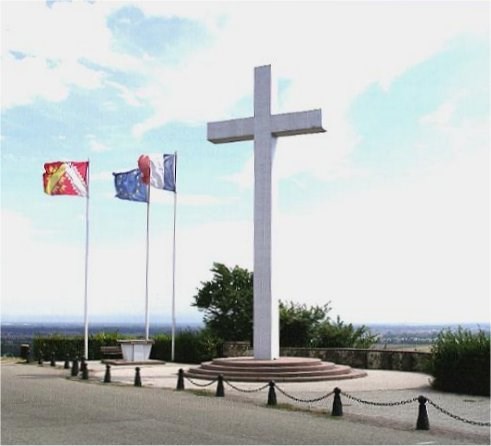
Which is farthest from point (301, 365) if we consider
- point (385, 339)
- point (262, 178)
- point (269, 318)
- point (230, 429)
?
point (385, 339)

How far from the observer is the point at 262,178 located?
2520 centimetres

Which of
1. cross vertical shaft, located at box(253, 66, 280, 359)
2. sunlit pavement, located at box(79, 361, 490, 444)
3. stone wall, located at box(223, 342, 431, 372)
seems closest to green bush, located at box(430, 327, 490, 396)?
sunlit pavement, located at box(79, 361, 490, 444)

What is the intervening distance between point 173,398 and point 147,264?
52.7 ft

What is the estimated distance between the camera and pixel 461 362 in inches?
812

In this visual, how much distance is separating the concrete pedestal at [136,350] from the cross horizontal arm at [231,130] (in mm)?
10014

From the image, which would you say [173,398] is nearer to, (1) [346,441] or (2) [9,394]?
(2) [9,394]

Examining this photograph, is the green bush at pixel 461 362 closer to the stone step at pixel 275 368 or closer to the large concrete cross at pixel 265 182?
the stone step at pixel 275 368

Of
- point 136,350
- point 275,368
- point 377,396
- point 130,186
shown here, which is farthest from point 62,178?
point 377,396

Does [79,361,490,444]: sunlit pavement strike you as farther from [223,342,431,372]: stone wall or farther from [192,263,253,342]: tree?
[192,263,253,342]: tree

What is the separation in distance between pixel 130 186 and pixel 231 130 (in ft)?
30.2

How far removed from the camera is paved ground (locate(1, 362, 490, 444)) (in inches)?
491

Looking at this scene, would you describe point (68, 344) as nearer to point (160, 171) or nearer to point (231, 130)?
point (160, 171)

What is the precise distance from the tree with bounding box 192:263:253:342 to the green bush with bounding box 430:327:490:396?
1642cm

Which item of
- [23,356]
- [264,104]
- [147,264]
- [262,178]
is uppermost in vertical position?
[264,104]
